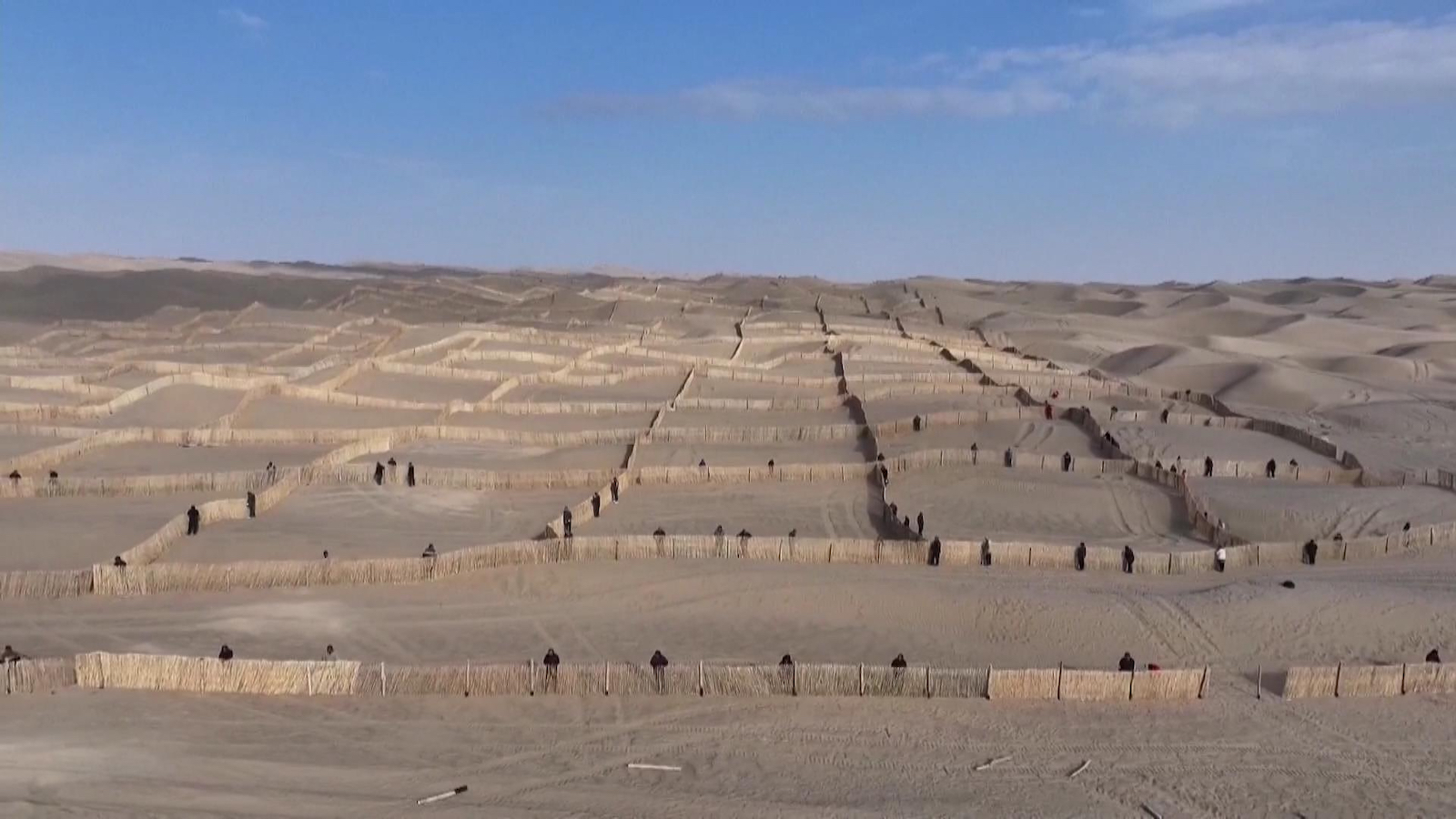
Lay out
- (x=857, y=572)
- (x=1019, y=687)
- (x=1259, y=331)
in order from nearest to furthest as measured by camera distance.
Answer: (x=1019, y=687)
(x=857, y=572)
(x=1259, y=331)

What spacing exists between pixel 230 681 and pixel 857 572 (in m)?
8.54

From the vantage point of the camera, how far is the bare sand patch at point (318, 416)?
29.2 m

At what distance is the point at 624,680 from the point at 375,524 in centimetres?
893

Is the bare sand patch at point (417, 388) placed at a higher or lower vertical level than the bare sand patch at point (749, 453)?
higher

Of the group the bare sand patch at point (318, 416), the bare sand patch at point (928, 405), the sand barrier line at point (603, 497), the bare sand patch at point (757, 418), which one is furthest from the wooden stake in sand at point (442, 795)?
the bare sand patch at point (928, 405)

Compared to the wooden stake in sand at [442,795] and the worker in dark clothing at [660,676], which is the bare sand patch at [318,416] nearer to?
the worker in dark clothing at [660,676]

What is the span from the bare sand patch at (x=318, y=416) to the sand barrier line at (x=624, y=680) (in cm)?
1675

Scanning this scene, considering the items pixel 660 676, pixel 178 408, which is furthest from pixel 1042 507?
pixel 178 408

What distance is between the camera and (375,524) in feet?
67.3

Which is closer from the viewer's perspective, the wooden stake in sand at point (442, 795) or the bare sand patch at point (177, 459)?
the wooden stake in sand at point (442, 795)

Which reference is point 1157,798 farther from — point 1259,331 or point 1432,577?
point 1259,331

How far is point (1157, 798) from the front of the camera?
10.9 m

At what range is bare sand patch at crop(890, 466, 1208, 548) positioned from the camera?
21.1m

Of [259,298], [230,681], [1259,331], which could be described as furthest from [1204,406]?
[259,298]
